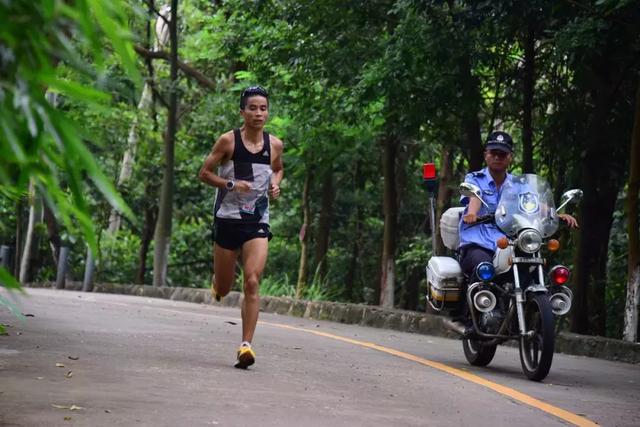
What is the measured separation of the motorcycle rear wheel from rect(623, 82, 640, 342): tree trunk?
407 centimetres

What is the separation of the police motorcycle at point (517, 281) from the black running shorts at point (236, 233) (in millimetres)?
1862

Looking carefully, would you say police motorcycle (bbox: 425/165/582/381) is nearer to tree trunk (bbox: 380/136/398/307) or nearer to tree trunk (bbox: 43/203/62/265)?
tree trunk (bbox: 380/136/398/307)

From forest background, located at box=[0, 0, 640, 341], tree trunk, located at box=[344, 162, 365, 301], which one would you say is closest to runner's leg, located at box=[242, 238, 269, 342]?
forest background, located at box=[0, 0, 640, 341]

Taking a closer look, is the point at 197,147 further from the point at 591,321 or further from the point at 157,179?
the point at 591,321

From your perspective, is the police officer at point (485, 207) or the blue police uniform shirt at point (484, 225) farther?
the blue police uniform shirt at point (484, 225)

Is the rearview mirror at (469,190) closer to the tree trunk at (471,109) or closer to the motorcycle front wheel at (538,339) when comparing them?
the motorcycle front wheel at (538,339)

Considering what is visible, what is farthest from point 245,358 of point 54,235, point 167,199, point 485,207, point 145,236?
point 145,236

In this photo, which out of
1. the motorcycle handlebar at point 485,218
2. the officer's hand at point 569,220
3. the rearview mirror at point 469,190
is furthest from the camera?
the motorcycle handlebar at point 485,218

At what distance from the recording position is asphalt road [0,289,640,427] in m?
6.54

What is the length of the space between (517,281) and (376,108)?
36.8 feet

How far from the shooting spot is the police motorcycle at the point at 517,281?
1020 centimetres

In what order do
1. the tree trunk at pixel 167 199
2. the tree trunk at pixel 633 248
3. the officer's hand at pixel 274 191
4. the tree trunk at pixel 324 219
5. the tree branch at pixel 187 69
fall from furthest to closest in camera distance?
the tree branch at pixel 187 69, the tree trunk at pixel 167 199, the tree trunk at pixel 324 219, the tree trunk at pixel 633 248, the officer's hand at pixel 274 191

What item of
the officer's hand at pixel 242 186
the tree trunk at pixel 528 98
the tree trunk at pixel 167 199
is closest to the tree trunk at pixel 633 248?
Result: the tree trunk at pixel 528 98

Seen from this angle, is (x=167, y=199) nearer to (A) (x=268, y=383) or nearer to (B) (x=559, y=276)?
(B) (x=559, y=276)
